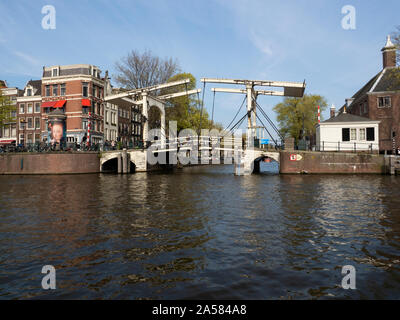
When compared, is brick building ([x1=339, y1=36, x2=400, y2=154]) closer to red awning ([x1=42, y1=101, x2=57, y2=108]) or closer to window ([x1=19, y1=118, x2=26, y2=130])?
red awning ([x1=42, y1=101, x2=57, y2=108])

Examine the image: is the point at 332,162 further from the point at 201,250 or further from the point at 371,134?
the point at 201,250

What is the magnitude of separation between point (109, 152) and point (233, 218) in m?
20.5

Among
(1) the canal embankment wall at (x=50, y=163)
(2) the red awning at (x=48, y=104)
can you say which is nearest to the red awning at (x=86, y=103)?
(2) the red awning at (x=48, y=104)

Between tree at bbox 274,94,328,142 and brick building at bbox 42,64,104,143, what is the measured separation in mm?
26258

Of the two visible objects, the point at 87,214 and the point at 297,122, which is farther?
the point at 297,122

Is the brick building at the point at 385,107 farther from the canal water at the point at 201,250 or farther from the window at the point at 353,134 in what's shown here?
the canal water at the point at 201,250

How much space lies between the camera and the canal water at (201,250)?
3834 mm

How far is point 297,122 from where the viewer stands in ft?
146

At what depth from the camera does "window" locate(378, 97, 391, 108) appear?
30.8 metres

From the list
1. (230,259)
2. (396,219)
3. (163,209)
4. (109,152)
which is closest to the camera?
(230,259)

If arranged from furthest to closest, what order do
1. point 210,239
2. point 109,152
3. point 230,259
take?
point 109,152 < point 210,239 < point 230,259
